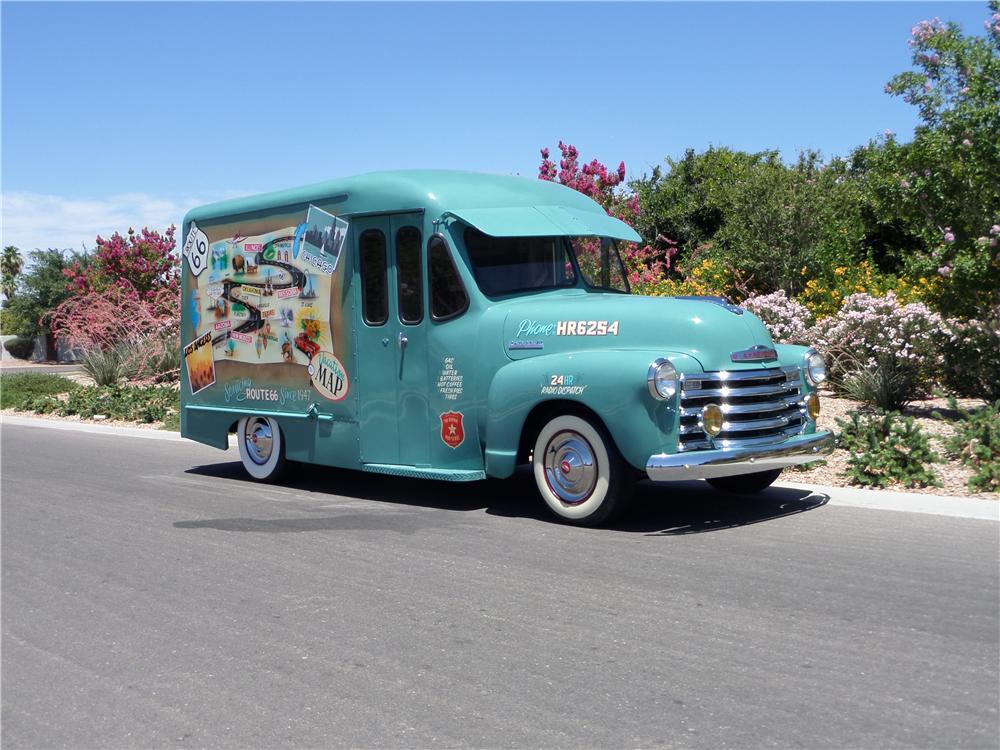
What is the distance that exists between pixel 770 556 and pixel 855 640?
67.4 inches

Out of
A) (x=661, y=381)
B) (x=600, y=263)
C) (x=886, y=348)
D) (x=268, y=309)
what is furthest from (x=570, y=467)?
(x=886, y=348)

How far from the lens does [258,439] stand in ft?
36.3

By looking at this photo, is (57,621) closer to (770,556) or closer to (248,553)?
(248,553)

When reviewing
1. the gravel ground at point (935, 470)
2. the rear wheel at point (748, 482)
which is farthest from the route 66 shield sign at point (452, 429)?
the gravel ground at point (935, 470)

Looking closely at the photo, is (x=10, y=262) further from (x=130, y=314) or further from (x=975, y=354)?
(x=975, y=354)

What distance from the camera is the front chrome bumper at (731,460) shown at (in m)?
7.21

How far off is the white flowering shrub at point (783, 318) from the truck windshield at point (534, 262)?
18.0ft

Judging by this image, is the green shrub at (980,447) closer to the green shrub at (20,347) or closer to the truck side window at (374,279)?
the truck side window at (374,279)

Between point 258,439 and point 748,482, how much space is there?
5135mm

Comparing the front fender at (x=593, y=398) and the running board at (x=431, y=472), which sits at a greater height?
the front fender at (x=593, y=398)

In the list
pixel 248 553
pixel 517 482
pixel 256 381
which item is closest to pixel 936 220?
pixel 517 482

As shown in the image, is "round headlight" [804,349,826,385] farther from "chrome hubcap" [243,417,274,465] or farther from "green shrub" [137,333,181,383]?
"green shrub" [137,333,181,383]

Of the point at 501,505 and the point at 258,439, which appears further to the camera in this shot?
the point at 258,439

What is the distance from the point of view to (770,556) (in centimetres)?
686
